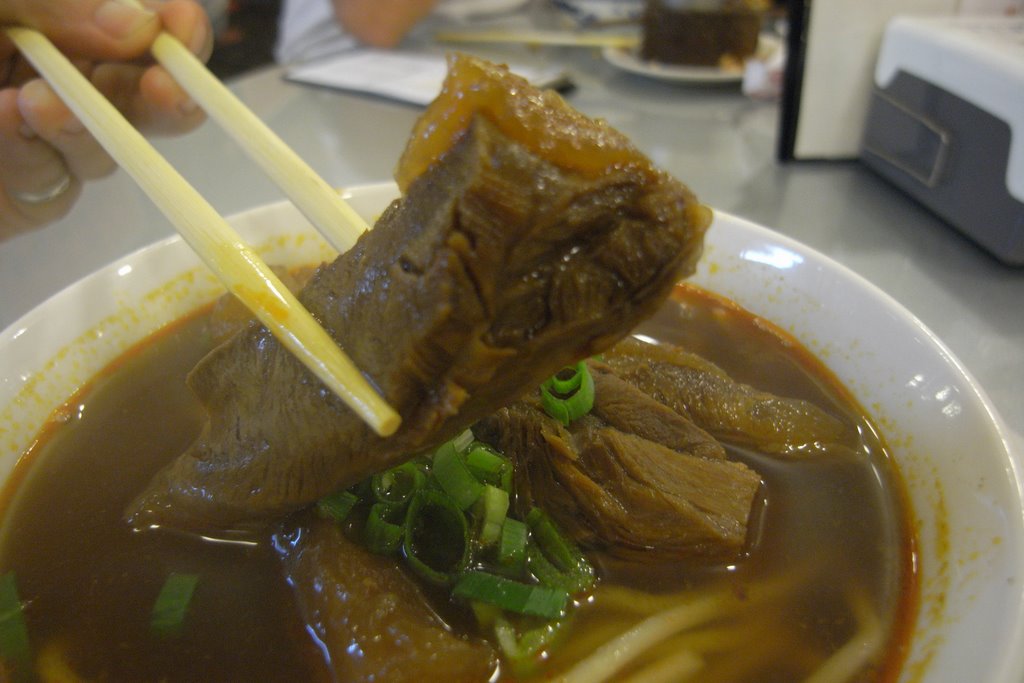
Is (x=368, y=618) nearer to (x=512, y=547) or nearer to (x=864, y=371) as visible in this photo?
(x=512, y=547)

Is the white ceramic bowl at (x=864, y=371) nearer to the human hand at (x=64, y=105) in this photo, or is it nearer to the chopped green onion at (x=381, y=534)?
the human hand at (x=64, y=105)

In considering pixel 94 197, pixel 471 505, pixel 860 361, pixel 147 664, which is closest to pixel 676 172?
pixel 860 361

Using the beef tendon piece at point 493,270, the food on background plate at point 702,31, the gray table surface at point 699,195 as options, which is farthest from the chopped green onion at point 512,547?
the food on background plate at point 702,31

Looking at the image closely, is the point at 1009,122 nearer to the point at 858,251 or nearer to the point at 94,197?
the point at 858,251

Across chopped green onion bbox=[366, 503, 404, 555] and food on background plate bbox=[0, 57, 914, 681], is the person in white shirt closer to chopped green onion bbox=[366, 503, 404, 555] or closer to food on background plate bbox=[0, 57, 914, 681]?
food on background plate bbox=[0, 57, 914, 681]

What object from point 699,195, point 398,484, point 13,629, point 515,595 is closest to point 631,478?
point 515,595

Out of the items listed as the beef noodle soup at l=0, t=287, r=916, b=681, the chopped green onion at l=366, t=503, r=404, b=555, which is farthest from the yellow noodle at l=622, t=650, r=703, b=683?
the chopped green onion at l=366, t=503, r=404, b=555
